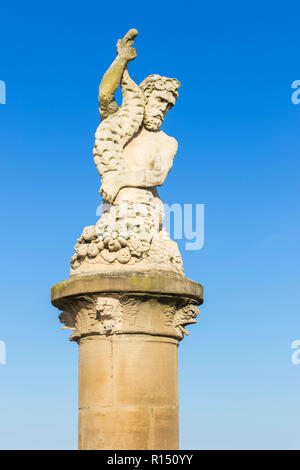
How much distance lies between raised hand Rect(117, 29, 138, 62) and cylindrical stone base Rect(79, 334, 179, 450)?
4.31m

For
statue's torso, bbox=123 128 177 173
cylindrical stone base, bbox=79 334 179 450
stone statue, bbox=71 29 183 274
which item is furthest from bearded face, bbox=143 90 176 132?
cylindrical stone base, bbox=79 334 179 450

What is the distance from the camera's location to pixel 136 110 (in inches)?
434

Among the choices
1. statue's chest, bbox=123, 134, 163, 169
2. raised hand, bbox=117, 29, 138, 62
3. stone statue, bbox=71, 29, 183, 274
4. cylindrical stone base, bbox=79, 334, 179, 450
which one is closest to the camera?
cylindrical stone base, bbox=79, 334, 179, 450

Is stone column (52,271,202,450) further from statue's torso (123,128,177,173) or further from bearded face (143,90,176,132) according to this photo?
bearded face (143,90,176,132)

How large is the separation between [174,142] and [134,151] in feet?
2.42

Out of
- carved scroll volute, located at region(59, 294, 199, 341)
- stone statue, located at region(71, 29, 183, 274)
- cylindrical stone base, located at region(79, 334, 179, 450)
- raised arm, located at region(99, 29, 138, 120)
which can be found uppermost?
raised arm, located at region(99, 29, 138, 120)

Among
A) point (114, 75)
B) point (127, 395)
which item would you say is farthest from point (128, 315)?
point (114, 75)

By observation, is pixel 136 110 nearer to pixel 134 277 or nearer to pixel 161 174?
pixel 161 174

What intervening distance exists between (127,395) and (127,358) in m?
0.48

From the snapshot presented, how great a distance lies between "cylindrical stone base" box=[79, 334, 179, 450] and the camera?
943 cm

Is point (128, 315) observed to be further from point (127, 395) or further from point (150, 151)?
point (150, 151)

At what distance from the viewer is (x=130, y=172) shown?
10641mm

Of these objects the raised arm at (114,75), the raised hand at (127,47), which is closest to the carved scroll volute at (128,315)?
the raised arm at (114,75)

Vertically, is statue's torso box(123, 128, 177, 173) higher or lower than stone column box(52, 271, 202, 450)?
higher
